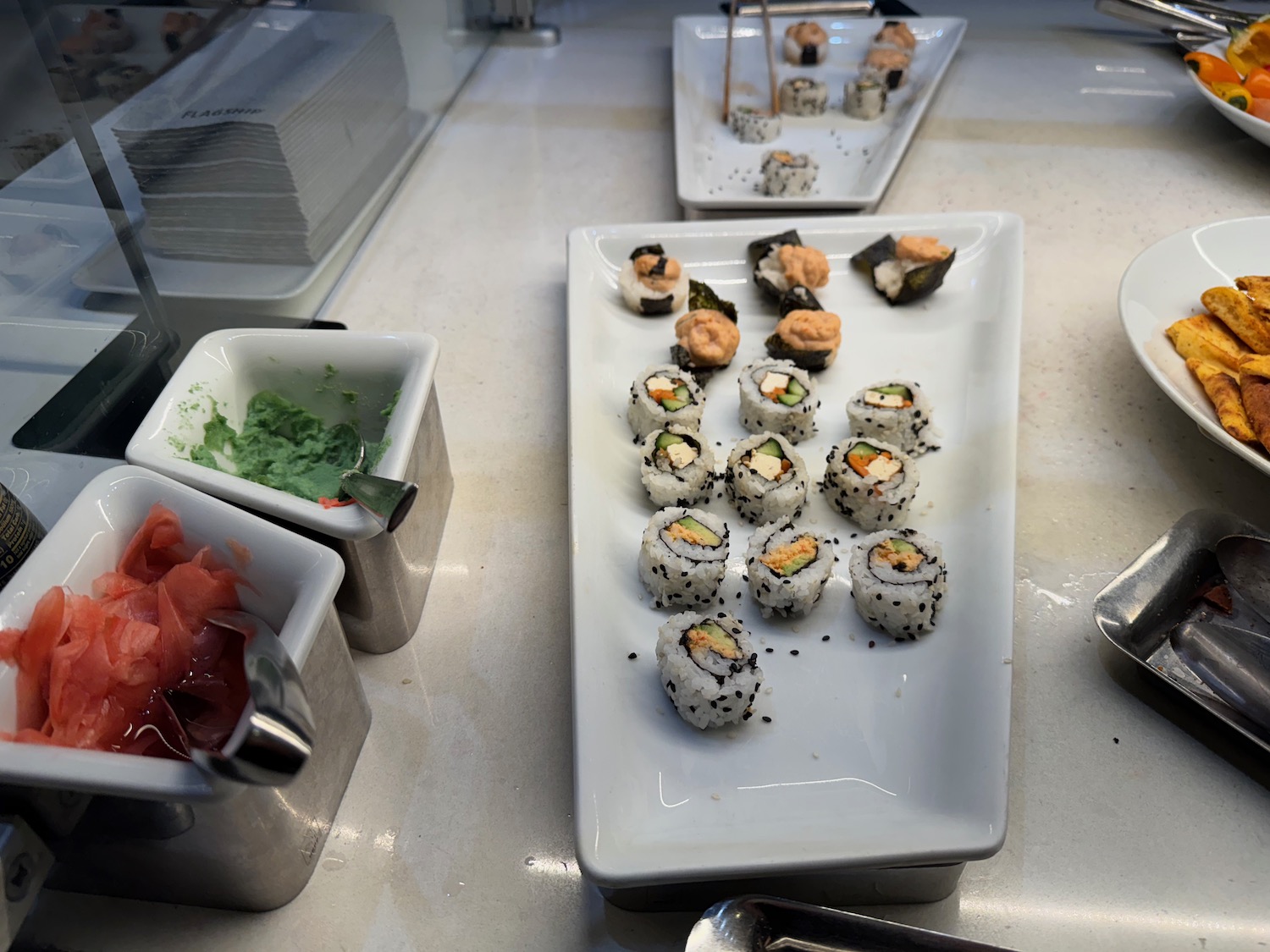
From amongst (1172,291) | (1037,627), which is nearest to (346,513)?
(1037,627)

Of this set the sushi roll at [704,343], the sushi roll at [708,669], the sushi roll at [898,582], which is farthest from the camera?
the sushi roll at [704,343]

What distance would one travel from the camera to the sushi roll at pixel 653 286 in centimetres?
171

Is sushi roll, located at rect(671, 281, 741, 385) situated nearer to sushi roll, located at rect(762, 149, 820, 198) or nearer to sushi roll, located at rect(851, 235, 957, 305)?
sushi roll, located at rect(851, 235, 957, 305)

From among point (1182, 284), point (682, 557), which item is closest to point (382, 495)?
point (682, 557)

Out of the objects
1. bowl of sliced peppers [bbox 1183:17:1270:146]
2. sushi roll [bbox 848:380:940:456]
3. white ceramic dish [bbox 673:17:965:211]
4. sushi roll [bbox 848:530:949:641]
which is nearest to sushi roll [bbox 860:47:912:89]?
white ceramic dish [bbox 673:17:965:211]

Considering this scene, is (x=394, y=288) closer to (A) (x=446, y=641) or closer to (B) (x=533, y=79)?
(A) (x=446, y=641)

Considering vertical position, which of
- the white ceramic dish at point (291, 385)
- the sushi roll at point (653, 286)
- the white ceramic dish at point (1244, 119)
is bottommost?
the sushi roll at point (653, 286)

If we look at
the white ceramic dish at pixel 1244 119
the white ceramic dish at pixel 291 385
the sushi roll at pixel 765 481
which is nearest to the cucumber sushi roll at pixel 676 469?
the sushi roll at pixel 765 481

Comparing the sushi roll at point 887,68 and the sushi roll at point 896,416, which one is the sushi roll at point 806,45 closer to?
the sushi roll at point 887,68

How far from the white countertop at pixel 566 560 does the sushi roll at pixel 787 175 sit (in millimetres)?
230

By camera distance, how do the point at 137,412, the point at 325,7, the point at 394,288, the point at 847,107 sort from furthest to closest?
1. the point at 847,107
2. the point at 394,288
3. the point at 325,7
4. the point at 137,412

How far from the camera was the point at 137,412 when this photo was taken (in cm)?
134

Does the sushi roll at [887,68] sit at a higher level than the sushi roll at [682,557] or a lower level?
higher

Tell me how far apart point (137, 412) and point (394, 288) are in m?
0.70
